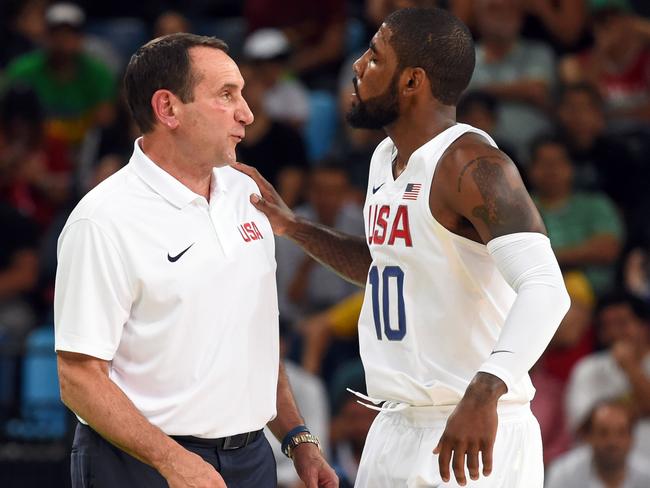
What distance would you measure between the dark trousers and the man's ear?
1015 millimetres

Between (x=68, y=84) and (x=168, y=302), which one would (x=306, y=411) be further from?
(x=68, y=84)

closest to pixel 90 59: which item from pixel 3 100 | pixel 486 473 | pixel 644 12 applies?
pixel 3 100

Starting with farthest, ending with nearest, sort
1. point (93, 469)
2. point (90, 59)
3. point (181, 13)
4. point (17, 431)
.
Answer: point (181, 13) → point (90, 59) → point (17, 431) → point (93, 469)

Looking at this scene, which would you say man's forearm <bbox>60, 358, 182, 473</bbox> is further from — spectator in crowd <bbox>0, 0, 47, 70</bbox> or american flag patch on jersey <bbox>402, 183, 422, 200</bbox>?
spectator in crowd <bbox>0, 0, 47, 70</bbox>

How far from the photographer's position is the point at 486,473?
12.0ft

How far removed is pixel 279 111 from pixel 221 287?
19.0 feet

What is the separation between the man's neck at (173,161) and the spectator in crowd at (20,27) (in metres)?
6.93

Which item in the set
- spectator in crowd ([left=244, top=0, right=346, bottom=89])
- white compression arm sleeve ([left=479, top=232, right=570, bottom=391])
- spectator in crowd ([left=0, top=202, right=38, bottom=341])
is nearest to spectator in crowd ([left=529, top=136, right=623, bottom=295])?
spectator in crowd ([left=244, top=0, right=346, bottom=89])

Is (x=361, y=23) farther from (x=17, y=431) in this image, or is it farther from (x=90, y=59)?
(x=17, y=431)

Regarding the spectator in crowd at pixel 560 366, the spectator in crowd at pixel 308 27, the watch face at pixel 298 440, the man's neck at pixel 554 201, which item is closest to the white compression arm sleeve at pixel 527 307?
the watch face at pixel 298 440

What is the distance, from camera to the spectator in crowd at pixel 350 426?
776 cm

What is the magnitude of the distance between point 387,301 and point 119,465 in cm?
101

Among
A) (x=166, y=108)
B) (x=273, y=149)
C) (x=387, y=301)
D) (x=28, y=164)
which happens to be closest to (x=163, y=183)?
(x=166, y=108)

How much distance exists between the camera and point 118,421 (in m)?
3.76
